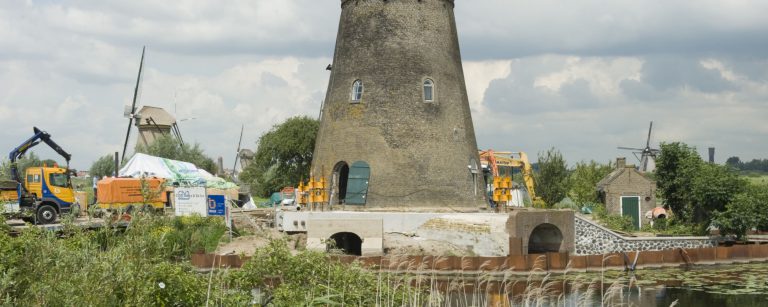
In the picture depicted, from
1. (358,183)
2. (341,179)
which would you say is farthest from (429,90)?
(341,179)

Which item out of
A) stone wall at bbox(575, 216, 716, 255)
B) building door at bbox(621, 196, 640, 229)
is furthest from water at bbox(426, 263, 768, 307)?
building door at bbox(621, 196, 640, 229)

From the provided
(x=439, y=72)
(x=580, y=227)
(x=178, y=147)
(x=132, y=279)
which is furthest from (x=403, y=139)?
(x=178, y=147)

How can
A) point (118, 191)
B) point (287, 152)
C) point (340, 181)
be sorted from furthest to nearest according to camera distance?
point (287, 152) < point (118, 191) < point (340, 181)

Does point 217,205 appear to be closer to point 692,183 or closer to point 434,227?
point 434,227

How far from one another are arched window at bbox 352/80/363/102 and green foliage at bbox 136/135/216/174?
124 ft

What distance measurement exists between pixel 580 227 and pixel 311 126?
29.8m

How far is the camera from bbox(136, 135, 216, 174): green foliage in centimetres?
6228

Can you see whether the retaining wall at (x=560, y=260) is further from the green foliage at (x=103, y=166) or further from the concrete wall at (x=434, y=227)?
the green foliage at (x=103, y=166)

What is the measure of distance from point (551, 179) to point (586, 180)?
23.0 feet

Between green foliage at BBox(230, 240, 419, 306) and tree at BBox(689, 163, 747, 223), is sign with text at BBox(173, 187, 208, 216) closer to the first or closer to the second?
green foliage at BBox(230, 240, 419, 306)

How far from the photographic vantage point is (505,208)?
27.6 metres

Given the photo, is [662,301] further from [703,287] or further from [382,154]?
[382,154]

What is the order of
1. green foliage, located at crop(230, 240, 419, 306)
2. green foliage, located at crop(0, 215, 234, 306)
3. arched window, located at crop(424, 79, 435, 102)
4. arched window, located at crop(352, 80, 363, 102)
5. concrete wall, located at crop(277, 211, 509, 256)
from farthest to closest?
arched window, located at crop(352, 80, 363, 102) < arched window, located at crop(424, 79, 435, 102) < concrete wall, located at crop(277, 211, 509, 256) < green foliage, located at crop(230, 240, 419, 306) < green foliage, located at crop(0, 215, 234, 306)

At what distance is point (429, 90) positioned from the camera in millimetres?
27484
